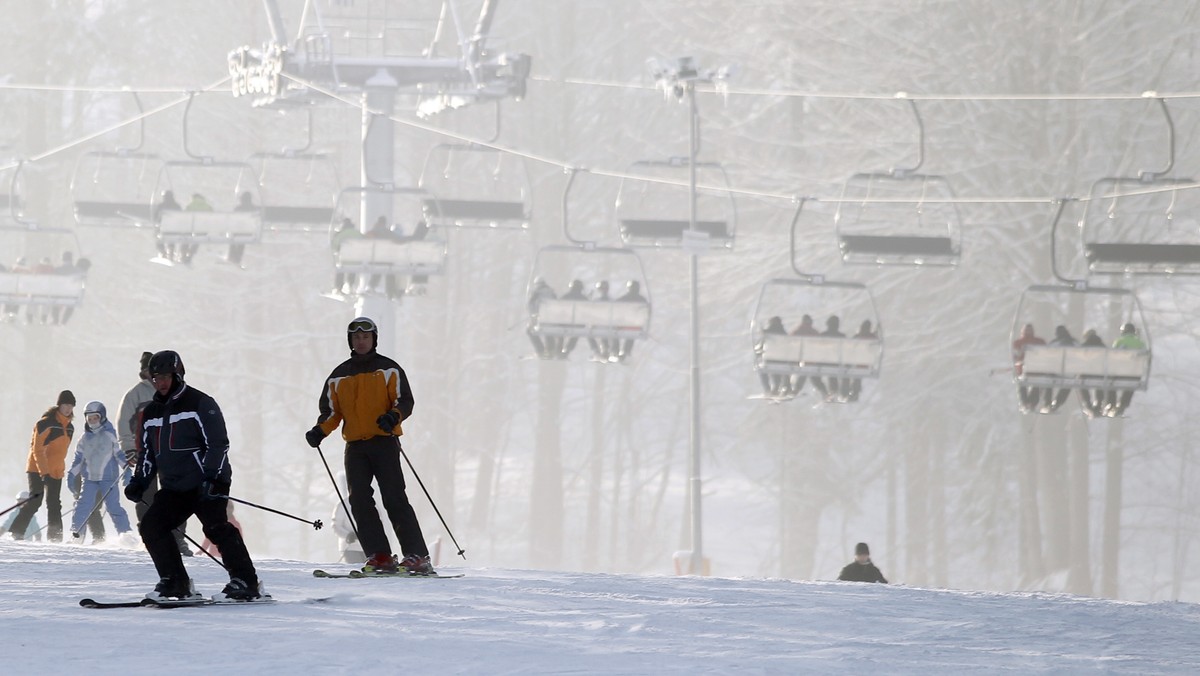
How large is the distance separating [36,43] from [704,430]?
58.8ft

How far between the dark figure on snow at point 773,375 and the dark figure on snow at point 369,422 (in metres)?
12.3

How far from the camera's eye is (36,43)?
42750mm

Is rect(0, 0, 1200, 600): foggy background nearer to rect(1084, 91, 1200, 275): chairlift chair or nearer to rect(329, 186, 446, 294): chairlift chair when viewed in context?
rect(1084, 91, 1200, 275): chairlift chair

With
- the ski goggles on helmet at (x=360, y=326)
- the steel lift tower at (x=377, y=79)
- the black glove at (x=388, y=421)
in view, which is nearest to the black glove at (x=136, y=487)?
the black glove at (x=388, y=421)

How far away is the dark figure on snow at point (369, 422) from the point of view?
1079 centimetres

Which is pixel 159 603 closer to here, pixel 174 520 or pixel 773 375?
pixel 174 520

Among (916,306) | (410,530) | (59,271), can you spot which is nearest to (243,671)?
(410,530)

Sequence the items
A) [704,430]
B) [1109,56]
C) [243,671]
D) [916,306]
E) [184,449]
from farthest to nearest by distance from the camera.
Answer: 1. [704,430]
2. [916,306]
3. [1109,56]
4. [184,449]
5. [243,671]

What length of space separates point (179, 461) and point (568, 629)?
81.9 inches

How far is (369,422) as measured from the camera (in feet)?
35.8

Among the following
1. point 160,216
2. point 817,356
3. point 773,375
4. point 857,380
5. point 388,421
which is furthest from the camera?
point 160,216

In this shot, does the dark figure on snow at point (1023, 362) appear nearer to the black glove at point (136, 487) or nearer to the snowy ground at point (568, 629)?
the snowy ground at point (568, 629)

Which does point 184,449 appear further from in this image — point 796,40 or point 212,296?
point 212,296

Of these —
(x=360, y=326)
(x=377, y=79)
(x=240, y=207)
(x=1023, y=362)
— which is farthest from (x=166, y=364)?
(x=240, y=207)
